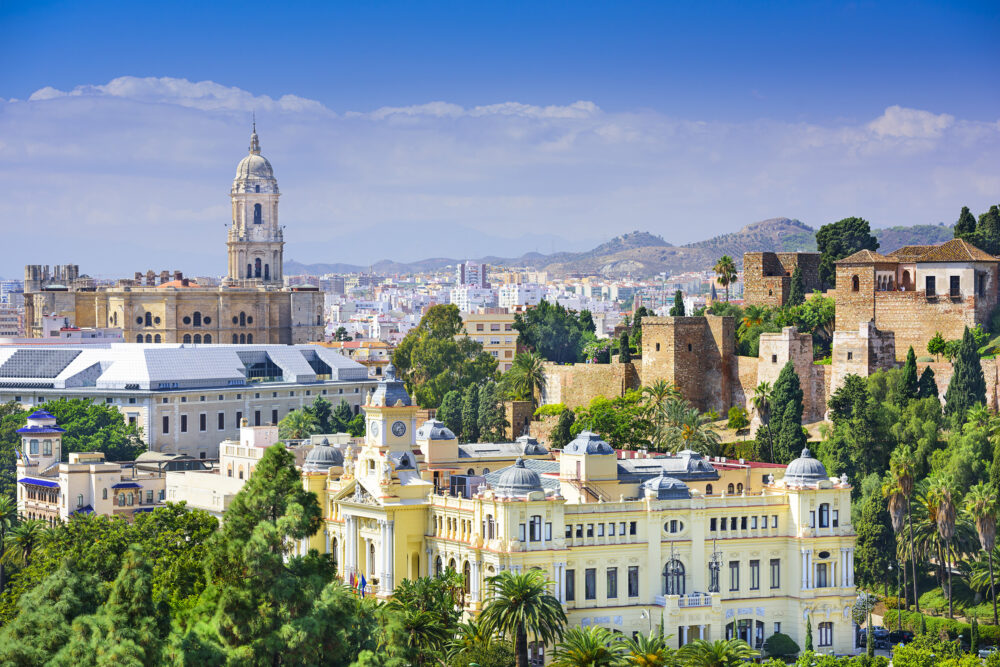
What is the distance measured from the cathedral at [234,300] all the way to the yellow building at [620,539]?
235 ft

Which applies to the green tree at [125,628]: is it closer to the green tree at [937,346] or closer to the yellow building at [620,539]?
the yellow building at [620,539]

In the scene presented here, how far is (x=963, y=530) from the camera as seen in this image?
6831 cm

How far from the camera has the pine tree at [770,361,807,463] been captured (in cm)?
7950

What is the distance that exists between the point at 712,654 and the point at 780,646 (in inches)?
396

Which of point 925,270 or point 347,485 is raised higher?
point 925,270

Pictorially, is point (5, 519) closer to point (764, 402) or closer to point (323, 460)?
point (323, 460)

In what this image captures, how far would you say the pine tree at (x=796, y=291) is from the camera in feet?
307

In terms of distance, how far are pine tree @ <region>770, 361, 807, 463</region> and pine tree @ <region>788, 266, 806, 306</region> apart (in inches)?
430

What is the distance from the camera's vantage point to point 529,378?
3905 inches

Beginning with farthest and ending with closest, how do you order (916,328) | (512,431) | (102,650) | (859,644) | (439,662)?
(512,431) → (916,328) → (859,644) → (439,662) → (102,650)

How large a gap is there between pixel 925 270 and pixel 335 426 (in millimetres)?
33988

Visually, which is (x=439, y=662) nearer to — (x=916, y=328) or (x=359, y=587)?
(x=359, y=587)

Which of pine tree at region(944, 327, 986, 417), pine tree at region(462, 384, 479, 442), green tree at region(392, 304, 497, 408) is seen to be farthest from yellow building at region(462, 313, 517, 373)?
pine tree at region(944, 327, 986, 417)

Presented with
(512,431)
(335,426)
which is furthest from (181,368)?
(512,431)
